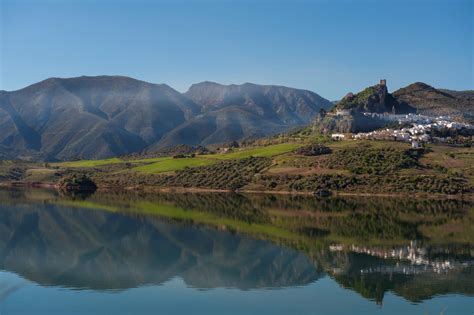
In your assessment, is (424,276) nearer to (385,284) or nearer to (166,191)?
(385,284)

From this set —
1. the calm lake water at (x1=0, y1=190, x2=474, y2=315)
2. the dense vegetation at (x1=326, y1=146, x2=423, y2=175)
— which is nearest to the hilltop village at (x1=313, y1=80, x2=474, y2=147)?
the dense vegetation at (x1=326, y1=146, x2=423, y2=175)

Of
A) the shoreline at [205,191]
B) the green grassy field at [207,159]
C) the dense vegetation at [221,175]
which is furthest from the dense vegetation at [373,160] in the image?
the green grassy field at [207,159]

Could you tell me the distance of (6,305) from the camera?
2941 centimetres

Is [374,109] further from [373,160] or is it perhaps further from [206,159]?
[373,160]

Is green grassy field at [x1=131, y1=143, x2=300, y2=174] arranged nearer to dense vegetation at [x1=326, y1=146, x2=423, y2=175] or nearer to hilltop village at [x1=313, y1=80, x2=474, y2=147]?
hilltop village at [x1=313, y1=80, x2=474, y2=147]

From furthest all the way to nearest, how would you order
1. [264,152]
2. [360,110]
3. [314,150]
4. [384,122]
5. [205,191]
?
1. [360,110]
2. [384,122]
3. [264,152]
4. [314,150]
5. [205,191]

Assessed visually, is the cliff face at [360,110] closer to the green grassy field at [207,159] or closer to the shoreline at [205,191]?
the green grassy field at [207,159]

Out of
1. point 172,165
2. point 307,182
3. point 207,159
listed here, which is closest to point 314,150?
point 307,182

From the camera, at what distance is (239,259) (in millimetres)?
42688

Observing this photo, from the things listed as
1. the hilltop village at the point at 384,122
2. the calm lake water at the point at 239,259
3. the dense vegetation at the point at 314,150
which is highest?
the hilltop village at the point at 384,122

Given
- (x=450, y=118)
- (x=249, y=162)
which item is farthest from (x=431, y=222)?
(x=450, y=118)

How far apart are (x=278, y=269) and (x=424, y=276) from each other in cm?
939

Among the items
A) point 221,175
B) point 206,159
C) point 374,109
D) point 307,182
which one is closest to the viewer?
point 307,182

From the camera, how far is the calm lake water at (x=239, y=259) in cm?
3034
